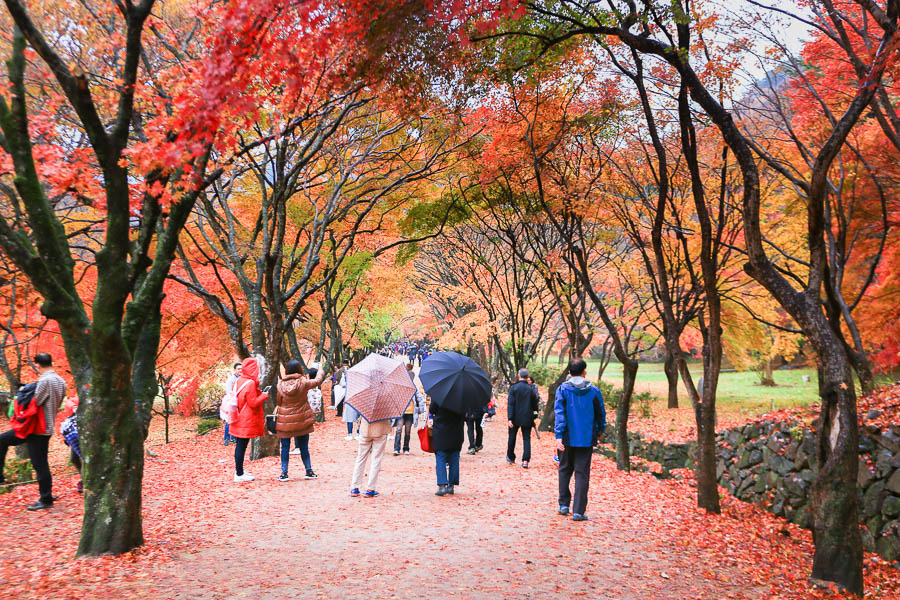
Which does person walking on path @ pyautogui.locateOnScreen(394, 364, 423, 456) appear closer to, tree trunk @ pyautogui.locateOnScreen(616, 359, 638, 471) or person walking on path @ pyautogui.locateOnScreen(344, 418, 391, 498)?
person walking on path @ pyautogui.locateOnScreen(344, 418, 391, 498)

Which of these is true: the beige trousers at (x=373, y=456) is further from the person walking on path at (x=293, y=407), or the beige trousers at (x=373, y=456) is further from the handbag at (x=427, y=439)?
the person walking on path at (x=293, y=407)

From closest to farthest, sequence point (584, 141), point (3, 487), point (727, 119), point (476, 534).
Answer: point (727, 119) → point (476, 534) → point (3, 487) → point (584, 141)

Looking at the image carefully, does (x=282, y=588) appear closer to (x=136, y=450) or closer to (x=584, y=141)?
(x=136, y=450)

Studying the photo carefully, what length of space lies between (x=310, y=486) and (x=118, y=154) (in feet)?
19.2

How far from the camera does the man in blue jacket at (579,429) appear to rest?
6730 mm

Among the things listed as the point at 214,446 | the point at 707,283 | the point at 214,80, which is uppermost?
the point at 214,80

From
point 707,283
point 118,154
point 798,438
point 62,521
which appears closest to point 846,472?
point 707,283

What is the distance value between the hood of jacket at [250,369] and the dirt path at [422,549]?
5.69ft

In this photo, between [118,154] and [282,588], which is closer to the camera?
[282,588]

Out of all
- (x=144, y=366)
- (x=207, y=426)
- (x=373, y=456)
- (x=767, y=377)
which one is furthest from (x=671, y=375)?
(x=144, y=366)

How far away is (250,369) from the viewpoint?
27.7 feet

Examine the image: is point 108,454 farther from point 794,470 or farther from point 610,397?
point 610,397

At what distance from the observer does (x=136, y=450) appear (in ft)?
16.4

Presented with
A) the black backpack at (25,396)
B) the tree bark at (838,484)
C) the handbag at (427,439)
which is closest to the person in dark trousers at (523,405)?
the handbag at (427,439)
